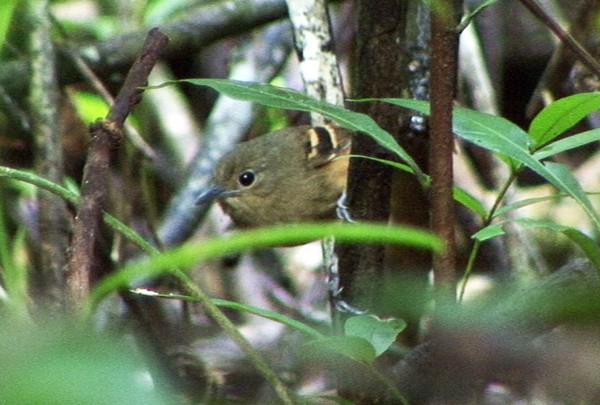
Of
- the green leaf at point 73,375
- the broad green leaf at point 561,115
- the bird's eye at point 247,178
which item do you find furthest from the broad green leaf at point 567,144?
the bird's eye at point 247,178

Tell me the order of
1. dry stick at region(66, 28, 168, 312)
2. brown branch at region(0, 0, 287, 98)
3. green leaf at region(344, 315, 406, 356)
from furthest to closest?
1. brown branch at region(0, 0, 287, 98)
2. green leaf at region(344, 315, 406, 356)
3. dry stick at region(66, 28, 168, 312)

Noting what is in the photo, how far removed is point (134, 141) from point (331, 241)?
1.56 metres

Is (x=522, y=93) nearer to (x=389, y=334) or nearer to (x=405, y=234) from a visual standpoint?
(x=389, y=334)

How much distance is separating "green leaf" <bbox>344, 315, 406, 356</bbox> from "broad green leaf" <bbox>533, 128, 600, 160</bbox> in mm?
317

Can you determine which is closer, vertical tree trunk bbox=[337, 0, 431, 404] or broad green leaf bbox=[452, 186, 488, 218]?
broad green leaf bbox=[452, 186, 488, 218]

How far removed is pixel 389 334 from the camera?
4.58 ft

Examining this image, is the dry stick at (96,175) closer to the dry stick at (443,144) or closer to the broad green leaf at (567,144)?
the dry stick at (443,144)

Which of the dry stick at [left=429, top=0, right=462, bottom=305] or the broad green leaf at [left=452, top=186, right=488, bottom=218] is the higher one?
the broad green leaf at [left=452, top=186, right=488, bottom=218]

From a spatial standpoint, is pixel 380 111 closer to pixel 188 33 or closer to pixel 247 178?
pixel 247 178

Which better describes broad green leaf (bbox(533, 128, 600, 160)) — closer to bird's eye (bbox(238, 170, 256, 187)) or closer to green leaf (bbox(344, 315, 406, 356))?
Result: green leaf (bbox(344, 315, 406, 356))

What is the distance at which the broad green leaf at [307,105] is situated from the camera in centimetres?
140

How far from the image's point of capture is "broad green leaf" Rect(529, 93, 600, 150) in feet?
4.58

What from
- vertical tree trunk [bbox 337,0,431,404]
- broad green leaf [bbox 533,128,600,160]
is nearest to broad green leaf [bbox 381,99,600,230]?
broad green leaf [bbox 533,128,600,160]

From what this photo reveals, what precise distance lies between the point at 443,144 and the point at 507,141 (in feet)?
0.46
